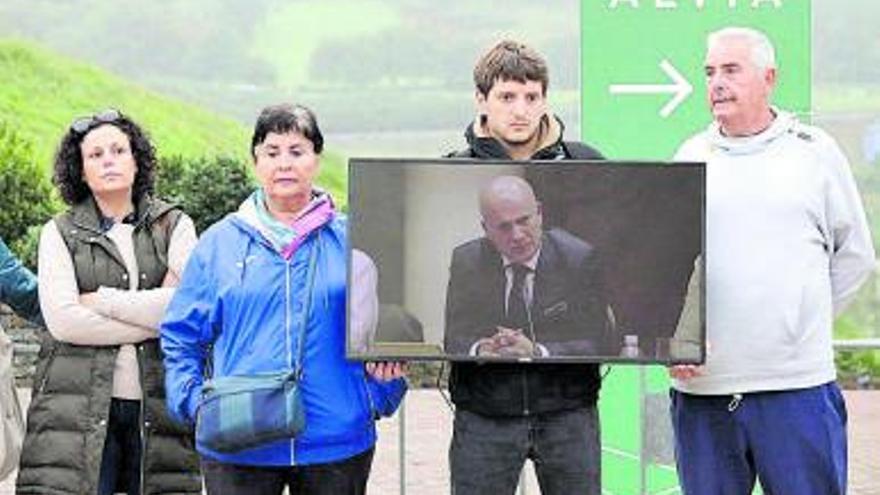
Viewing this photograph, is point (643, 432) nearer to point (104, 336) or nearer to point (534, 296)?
point (534, 296)

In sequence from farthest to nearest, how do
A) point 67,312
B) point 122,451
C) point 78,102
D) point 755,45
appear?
point 78,102 → point 122,451 → point 67,312 → point 755,45

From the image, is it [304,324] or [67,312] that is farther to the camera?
[67,312]

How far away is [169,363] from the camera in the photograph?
15.1 feet

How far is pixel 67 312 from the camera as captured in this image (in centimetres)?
489

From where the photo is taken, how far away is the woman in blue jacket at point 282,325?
4488 millimetres

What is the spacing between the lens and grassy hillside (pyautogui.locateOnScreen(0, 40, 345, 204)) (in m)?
16.0

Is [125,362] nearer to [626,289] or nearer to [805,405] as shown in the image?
[626,289]

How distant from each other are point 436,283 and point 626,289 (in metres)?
0.53

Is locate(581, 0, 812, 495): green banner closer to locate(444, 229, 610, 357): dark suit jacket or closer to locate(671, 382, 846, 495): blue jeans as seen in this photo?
locate(671, 382, 846, 495): blue jeans

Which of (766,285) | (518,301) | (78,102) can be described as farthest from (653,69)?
(78,102)

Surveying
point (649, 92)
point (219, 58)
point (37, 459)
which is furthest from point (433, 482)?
point (219, 58)

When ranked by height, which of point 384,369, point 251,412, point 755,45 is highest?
point 755,45

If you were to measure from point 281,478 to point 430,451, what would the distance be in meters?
6.45

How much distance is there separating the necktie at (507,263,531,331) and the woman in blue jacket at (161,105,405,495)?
36cm
